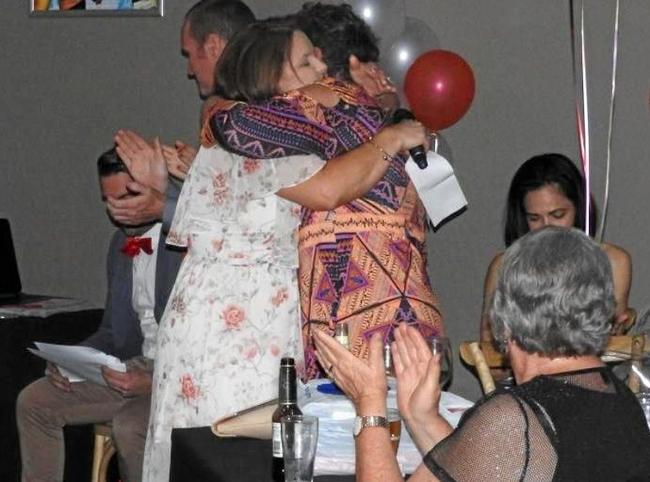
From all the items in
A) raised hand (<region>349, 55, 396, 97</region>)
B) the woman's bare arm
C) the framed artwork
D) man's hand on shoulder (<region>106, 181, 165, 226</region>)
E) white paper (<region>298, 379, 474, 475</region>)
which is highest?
the framed artwork

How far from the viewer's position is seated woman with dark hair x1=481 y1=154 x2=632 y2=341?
152 inches

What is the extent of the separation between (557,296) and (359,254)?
3.33 ft

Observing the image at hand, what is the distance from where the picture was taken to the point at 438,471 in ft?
5.87

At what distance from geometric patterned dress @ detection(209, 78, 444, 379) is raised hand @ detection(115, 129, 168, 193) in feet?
1.09

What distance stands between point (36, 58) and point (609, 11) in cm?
240

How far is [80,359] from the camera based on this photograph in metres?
3.80

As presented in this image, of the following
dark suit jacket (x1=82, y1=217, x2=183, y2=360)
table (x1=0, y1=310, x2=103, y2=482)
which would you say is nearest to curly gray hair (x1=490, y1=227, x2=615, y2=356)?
dark suit jacket (x1=82, y1=217, x2=183, y2=360)

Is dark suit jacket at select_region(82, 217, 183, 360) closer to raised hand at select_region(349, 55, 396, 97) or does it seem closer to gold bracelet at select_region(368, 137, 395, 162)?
raised hand at select_region(349, 55, 396, 97)

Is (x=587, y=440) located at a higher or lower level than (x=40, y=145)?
lower

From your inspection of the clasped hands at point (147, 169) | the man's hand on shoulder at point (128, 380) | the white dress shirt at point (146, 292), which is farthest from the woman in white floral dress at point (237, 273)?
the white dress shirt at point (146, 292)

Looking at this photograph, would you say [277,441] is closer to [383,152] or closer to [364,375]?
[364,375]

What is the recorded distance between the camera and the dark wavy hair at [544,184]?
388 centimetres

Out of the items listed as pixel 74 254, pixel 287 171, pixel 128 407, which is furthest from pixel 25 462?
pixel 287 171

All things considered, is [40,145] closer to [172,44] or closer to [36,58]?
[36,58]
